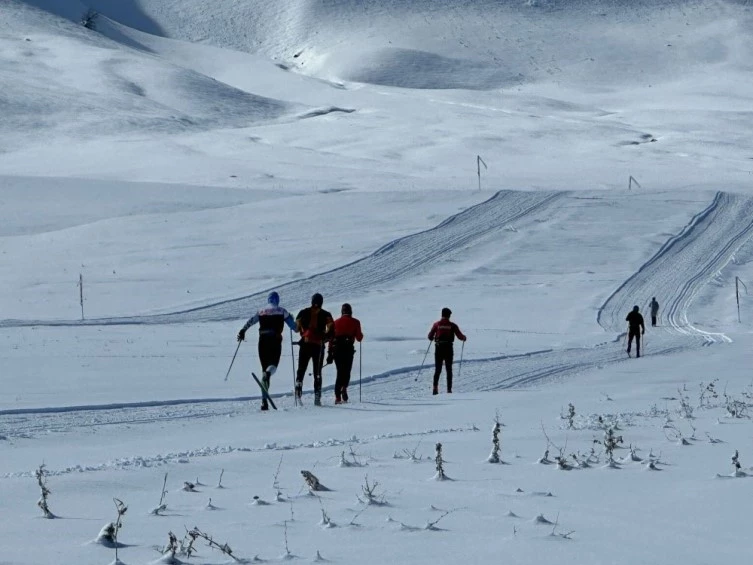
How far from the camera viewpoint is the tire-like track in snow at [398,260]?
89.7 feet

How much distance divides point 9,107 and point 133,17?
73052 mm

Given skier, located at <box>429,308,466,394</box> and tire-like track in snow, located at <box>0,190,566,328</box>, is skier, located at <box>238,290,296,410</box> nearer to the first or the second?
skier, located at <box>429,308,466,394</box>

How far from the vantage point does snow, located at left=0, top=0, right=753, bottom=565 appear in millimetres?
6020

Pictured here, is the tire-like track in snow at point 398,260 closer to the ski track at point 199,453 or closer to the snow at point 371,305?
the snow at point 371,305

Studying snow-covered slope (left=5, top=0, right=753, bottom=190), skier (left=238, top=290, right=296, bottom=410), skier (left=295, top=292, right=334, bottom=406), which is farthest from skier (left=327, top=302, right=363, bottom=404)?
snow-covered slope (left=5, top=0, right=753, bottom=190)

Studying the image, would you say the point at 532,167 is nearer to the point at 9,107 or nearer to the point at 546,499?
the point at 9,107

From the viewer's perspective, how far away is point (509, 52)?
431 ft

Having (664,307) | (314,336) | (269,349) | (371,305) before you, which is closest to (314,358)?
(314,336)

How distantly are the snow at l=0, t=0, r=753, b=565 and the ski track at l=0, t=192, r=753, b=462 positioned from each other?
121 millimetres

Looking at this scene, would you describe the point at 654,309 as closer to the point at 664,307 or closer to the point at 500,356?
the point at 664,307

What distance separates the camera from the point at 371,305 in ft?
99.3

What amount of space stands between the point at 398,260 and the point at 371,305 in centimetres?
661

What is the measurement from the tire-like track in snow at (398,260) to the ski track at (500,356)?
1.2 inches

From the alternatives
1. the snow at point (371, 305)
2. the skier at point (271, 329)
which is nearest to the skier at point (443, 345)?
the snow at point (371, 305)
